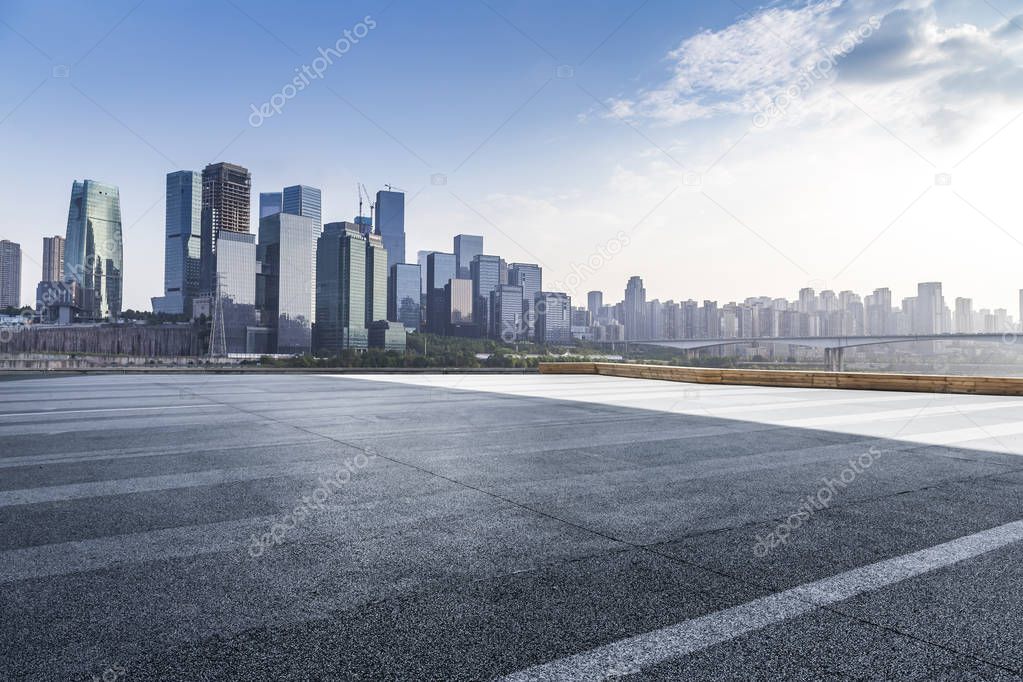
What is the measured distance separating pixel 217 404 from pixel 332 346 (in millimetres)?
122562

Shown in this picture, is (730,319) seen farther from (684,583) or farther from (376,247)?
(376,247)

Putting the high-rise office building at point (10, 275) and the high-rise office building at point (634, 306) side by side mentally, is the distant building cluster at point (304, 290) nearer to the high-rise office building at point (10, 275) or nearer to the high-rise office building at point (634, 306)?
the high-rise office building at point (10, 275)

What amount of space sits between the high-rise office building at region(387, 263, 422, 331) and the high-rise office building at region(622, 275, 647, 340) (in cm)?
7746

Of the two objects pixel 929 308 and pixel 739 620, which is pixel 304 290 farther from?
pixel 739 620

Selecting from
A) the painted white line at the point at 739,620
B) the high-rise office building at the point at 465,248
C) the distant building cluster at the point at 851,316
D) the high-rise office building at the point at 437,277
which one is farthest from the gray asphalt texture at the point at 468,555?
the high-rise office building at the point at 465,248

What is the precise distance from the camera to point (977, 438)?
350 inches

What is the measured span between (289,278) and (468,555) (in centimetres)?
17258

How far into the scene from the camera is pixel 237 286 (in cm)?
16100

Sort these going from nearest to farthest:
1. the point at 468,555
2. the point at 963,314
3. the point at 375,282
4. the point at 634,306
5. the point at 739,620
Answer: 1. the point at 739,620
2. the point at 468,555
3. the point at 963,314
4. the point at 634,306
5. the point at 375,282

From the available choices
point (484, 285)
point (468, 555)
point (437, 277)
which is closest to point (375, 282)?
point (437, 277)

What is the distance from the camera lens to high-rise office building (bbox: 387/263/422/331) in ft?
534

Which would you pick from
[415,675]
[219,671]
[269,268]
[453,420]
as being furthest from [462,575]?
[269,268]

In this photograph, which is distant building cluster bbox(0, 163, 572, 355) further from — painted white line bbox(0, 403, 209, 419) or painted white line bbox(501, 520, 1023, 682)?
painted white line bbox(501, 520, 1023, 682)

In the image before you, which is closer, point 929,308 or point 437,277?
point 929,308
